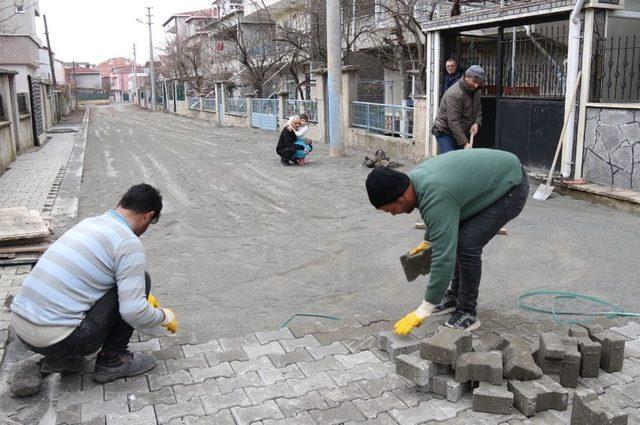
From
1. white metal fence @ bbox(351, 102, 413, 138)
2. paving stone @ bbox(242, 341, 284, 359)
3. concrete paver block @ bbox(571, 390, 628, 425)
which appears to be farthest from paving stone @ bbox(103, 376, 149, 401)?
white metal fence @ bbox(351, 102, 413, 138)

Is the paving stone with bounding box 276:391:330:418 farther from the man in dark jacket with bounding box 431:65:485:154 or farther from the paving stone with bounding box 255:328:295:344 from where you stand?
the man in dark jacket with bounding box 431:65:485:154

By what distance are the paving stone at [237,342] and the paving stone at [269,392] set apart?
Answer: 55 cm

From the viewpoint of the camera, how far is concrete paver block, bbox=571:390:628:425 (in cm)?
263

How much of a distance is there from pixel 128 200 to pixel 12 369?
1322 mm

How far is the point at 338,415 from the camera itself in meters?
3.04

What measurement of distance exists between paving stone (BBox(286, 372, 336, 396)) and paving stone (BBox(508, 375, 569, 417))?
0.98m

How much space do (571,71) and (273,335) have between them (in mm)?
6560

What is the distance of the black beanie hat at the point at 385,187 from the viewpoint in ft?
10.7

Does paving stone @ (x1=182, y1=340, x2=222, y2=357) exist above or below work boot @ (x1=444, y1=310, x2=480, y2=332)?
below

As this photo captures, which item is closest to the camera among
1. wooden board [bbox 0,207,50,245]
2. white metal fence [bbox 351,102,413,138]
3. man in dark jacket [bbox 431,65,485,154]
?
wooden board [bbox 0,207,50,245]

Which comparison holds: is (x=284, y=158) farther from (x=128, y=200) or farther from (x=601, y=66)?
(x=128, y=200)

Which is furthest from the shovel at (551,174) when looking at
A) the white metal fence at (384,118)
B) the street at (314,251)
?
the white metal fence at (384,118)

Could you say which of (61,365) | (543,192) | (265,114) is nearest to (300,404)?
(61,365)

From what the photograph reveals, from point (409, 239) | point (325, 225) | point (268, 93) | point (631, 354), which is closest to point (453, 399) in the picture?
point (631, 354)
